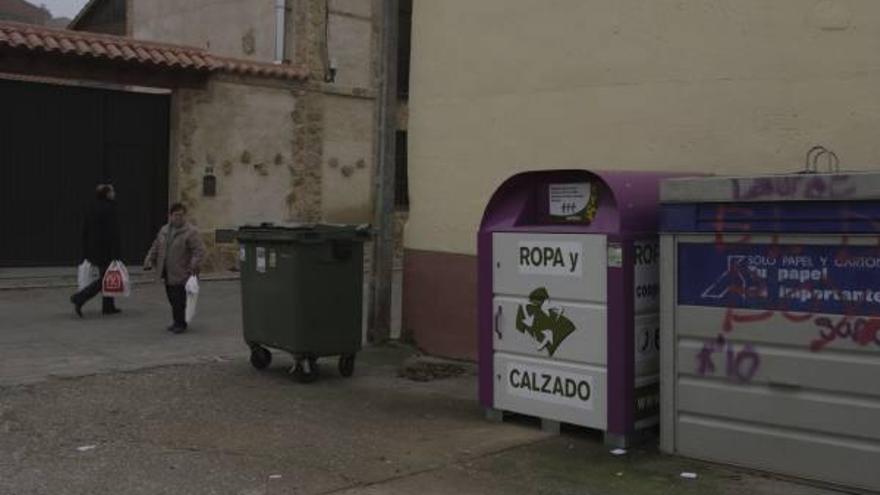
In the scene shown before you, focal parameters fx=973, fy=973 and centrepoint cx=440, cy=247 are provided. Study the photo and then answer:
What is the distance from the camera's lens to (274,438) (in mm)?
6531

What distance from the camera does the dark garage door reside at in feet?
52.4

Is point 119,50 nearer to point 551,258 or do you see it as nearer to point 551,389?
point 551,258

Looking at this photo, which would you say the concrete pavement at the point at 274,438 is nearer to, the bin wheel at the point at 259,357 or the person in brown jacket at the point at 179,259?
the bin wheel at the point at 259,357

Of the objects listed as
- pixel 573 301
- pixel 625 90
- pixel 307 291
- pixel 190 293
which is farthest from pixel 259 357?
pixel 625 90

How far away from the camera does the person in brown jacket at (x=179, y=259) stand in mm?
11383

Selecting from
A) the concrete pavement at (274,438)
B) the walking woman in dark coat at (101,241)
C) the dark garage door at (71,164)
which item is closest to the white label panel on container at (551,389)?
the concrete pavement at (274,438)

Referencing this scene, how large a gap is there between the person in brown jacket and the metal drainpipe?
853 cm

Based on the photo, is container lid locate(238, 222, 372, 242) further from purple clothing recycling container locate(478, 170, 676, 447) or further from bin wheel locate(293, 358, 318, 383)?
purple clothing recycling container locate(478, 170, 676, 447)

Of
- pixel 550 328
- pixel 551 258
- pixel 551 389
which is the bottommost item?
pixel 551 389

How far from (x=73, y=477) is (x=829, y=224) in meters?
4.50

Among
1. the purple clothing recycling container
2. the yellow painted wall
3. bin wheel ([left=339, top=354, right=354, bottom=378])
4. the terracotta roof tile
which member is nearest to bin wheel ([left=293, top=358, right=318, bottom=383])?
bin wheel ([left=339, top=354, right=354, bottom=378])

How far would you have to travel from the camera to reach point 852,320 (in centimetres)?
524

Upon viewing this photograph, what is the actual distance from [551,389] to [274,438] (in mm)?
1897

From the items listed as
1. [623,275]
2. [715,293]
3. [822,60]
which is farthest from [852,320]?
[822,60]
